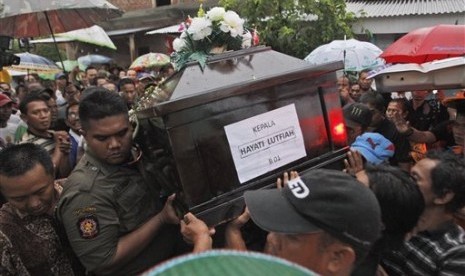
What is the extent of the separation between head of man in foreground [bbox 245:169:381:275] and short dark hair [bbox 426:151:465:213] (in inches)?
38.2

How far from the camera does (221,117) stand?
1967mm

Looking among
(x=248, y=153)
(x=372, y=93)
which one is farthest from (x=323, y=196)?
(x=372, y=93)

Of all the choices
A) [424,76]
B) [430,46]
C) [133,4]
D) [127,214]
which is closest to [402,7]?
[430,46]

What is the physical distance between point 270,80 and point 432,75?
1.89m

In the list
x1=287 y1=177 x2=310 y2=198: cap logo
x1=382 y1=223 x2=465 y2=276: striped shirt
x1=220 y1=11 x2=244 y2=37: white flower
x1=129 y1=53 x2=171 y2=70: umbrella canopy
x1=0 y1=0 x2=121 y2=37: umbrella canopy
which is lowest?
x1=382 y1=223 x2=465 y2=276: striped shirt

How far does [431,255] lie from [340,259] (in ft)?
2.62

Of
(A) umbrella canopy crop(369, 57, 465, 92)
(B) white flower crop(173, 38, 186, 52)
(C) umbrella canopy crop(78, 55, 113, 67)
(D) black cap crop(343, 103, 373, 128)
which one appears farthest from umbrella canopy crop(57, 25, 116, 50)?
(B) white flower crop(173, 38, 186, 52)

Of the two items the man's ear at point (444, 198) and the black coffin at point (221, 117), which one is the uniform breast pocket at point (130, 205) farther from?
the man's ear at point (444, 198)

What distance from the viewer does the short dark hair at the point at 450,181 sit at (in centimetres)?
215

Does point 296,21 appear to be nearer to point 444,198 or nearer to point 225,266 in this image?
point 444,198

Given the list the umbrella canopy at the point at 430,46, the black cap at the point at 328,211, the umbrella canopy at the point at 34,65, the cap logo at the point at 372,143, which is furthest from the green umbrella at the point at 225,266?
the umbrella canopy at the point at 34,65

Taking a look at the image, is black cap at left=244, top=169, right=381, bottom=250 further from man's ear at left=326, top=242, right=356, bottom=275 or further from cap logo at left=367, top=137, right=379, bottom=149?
cap logo at left=367, top=137, right=379, bottom=149

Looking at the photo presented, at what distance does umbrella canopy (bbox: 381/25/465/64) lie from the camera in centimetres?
382

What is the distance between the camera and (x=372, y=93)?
4.66 m
